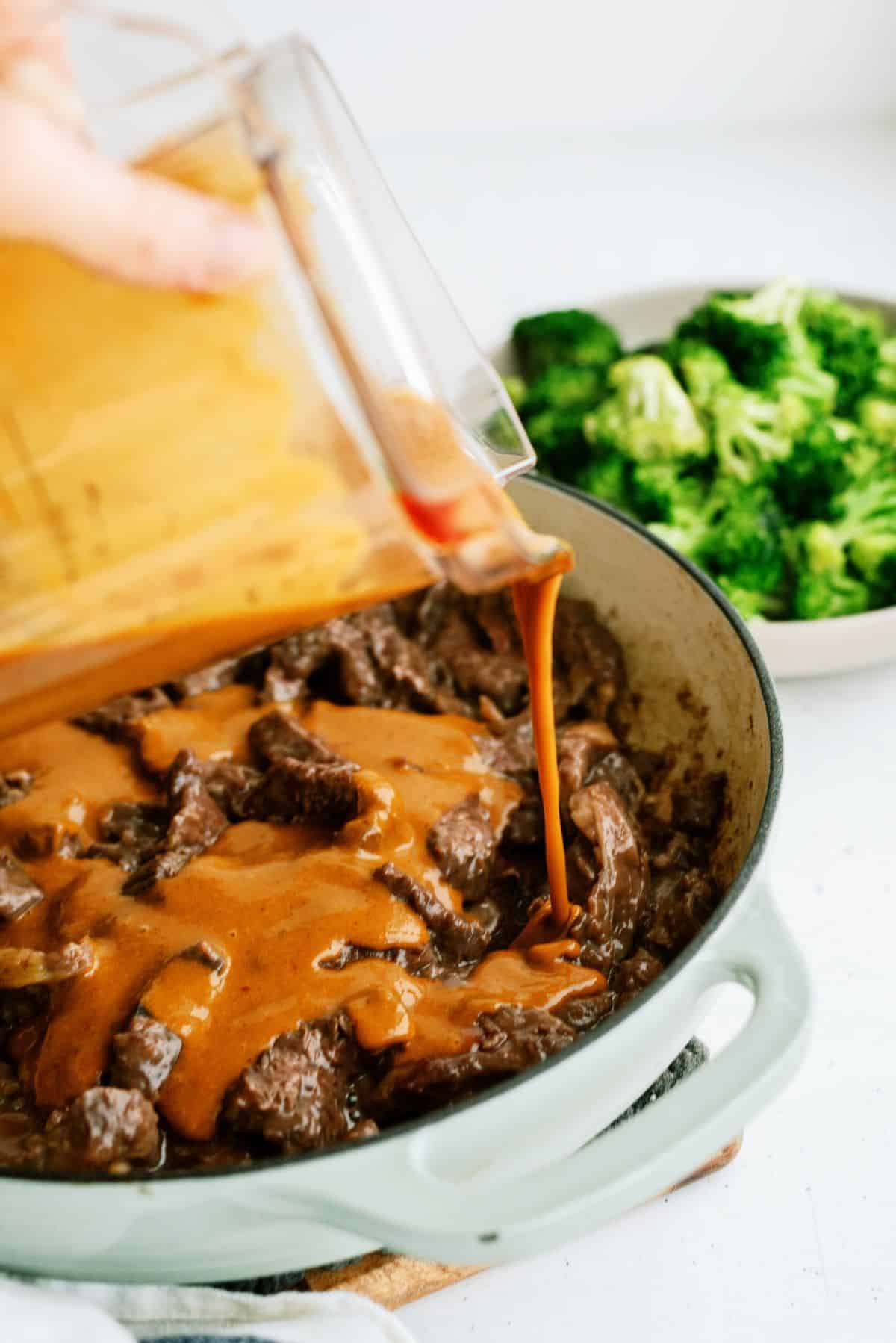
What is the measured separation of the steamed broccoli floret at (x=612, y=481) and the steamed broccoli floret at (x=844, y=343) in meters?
0.59

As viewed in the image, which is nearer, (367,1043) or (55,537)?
(55,537)

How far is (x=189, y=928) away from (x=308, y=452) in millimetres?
712

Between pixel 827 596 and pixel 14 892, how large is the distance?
64.7 inches

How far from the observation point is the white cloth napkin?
4.61ft

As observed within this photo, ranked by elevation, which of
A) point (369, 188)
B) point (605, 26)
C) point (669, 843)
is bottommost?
point (669, 843)

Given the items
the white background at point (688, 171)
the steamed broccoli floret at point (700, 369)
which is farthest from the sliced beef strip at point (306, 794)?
the steamed broccoli floret at point (700, 369)

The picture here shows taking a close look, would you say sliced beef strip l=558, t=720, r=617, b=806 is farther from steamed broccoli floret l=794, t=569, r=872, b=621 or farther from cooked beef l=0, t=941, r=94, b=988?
cooked beef l=0, t=941, r=94, b=988

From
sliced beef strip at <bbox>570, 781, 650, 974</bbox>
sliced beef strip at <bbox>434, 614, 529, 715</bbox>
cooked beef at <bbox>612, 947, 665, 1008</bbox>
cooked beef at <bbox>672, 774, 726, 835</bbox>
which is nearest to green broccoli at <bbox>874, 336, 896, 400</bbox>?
sliced beef strip at <bbox>434, 614, 529, 715</bbox>

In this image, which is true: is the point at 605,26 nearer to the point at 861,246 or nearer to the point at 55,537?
the point at 861,246

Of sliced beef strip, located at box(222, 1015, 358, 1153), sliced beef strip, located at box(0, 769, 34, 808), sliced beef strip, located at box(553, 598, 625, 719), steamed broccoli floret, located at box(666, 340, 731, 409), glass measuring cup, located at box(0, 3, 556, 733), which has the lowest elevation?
sliced beef strip, located at box(553, 598, 625, 719)

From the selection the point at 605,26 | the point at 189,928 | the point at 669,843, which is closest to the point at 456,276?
the point at 605,26

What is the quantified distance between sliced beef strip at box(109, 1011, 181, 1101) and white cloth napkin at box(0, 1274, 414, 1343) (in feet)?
0.71

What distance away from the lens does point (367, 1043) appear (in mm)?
1601

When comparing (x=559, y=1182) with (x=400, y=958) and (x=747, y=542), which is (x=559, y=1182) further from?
(x=747, y=542)
